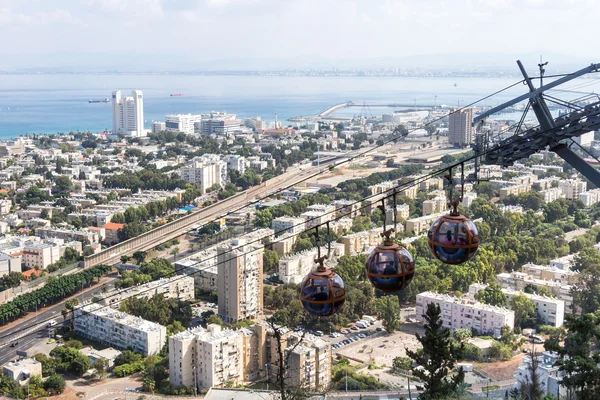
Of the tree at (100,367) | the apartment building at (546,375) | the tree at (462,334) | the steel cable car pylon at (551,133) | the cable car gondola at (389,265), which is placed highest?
the steel cable car pylon at (551,133)

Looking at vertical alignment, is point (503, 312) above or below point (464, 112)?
below

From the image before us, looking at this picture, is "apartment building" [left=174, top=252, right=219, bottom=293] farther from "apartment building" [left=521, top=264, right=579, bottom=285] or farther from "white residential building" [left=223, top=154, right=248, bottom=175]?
"white residential building" [left=223, top=154, right=248, bottom=175]

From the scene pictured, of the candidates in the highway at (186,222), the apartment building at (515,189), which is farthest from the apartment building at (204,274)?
the apartment building at (515,189)

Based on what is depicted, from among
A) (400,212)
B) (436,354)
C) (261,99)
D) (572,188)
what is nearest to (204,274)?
(400,212)

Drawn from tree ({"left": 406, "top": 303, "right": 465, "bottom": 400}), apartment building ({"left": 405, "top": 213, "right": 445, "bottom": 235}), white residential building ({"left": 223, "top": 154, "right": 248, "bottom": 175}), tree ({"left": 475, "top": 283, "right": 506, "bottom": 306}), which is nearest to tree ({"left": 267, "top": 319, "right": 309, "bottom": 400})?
tree ({"left": 406, "top": 303, "right": 465, "bottom": 400})

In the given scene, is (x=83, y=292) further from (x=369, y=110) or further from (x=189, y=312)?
(x=369, y=110)

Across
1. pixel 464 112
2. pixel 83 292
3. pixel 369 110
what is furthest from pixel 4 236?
pixel 369 110

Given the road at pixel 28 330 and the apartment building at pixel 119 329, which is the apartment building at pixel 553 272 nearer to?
the apartment building at pixel 119 329
